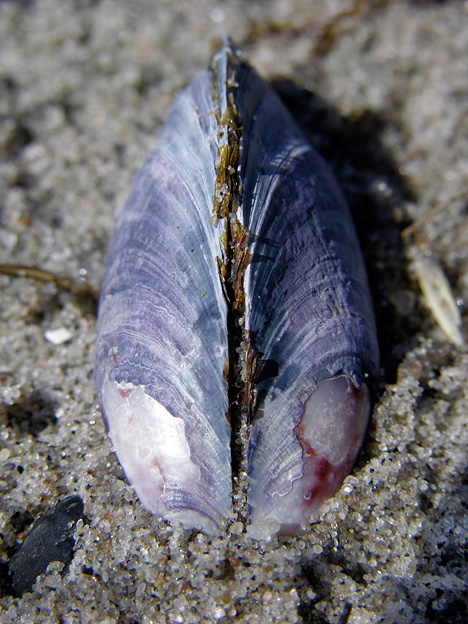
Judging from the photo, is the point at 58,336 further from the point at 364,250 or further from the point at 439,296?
the point at 439,296

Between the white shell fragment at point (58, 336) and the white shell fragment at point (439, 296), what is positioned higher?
the white shell fragment at point (439, 296)

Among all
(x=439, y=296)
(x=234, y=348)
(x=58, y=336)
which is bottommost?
(x=58, y=336)

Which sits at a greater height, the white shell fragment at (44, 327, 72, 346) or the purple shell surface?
the purple shell surface

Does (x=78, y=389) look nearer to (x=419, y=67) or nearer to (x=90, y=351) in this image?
(x=90, y=351)

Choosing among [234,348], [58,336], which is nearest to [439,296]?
[234,348]

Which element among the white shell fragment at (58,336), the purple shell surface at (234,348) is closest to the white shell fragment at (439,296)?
the purple shell surface at (234,348)

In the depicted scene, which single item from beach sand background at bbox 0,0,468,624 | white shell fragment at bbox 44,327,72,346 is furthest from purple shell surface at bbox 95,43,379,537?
white shell fragment at bbox 44,327,72,346

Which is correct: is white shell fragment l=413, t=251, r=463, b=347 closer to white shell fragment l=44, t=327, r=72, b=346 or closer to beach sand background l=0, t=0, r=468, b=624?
beach sand background l=0, t=0, r=468, b=624

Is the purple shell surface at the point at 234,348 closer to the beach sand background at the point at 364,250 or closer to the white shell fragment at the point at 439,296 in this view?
the beach sand background at the point at 364,250

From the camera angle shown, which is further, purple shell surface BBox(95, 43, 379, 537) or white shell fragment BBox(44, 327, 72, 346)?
white shell fragment BBox(44, 327, 72, 346)
